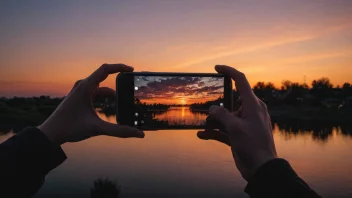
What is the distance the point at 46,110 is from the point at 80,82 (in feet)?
412

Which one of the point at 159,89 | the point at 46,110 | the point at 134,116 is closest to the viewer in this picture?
the point at 134,116

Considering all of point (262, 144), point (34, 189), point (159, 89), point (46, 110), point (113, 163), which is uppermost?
point (159, 89)

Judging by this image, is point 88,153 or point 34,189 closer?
point 34,189

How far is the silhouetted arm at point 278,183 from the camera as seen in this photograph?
1.52 m

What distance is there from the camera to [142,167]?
65.6m

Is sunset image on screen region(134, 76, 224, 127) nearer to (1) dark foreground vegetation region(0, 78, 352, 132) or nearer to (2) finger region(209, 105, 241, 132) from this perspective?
(2) finger region(209, 105, 241, 132)

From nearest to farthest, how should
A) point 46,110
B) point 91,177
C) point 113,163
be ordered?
point 91,177 → point 113,163 → point 46,110

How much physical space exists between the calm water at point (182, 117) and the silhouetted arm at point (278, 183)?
1.68 m

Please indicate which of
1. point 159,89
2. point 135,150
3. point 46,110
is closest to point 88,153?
point 135,150

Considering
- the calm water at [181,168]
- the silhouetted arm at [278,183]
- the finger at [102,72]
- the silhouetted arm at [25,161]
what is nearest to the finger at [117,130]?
the finger at [102,72]

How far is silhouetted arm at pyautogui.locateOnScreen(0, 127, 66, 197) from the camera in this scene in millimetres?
1512

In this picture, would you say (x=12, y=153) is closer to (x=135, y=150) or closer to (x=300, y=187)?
(x=300, y=187)

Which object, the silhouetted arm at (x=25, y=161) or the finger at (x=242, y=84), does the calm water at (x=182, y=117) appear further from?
the silhouetted arm at (x=25, y=161)

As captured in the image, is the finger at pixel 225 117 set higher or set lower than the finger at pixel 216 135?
higher
